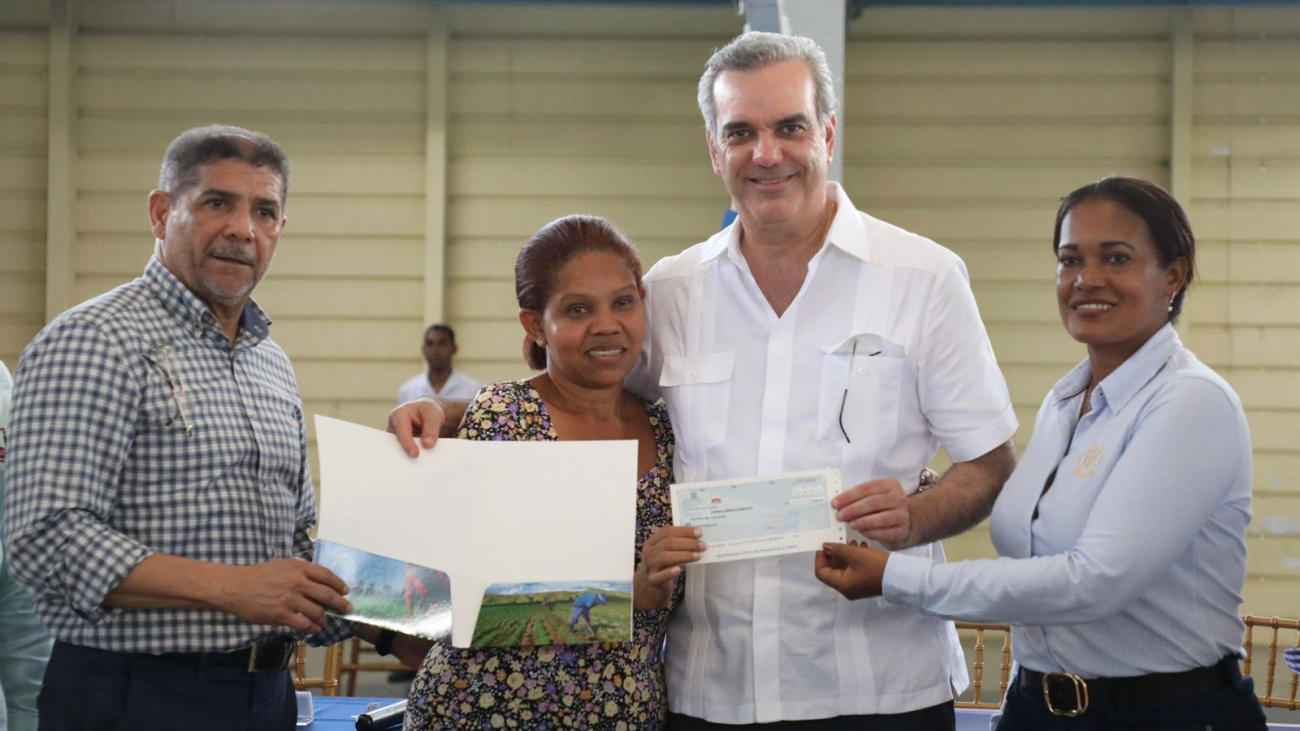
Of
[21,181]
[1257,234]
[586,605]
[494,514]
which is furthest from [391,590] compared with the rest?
[21,181]

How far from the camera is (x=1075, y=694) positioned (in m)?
2.12

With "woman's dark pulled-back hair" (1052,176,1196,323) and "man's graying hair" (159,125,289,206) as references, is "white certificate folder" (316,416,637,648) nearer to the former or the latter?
"man's graying hair" (159,125,289,206)

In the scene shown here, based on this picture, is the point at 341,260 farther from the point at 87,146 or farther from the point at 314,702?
the point at 314,702

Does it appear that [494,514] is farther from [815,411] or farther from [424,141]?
[424,141]

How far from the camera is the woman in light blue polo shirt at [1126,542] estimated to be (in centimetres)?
203

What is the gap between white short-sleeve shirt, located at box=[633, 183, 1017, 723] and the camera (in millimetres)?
2174

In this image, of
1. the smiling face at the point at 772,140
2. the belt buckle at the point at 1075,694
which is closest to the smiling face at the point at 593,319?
the smiling face at the point at 772,140

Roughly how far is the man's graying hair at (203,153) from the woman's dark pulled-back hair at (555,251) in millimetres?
575

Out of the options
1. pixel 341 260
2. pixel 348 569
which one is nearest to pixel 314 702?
pixel 348 569

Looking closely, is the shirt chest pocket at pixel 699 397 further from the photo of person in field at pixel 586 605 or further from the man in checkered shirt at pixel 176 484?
the man in checkered shirt at pixel 176 484

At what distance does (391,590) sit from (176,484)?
439 mm

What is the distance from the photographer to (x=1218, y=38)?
308 inches

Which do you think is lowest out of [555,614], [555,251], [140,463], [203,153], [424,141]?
[555,614]

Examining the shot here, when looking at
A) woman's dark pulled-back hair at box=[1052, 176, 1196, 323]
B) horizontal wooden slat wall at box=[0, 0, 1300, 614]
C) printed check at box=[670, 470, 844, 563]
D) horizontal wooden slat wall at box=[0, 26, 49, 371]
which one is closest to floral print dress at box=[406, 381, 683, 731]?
printed check at box=[670, 470, 844, 563]
